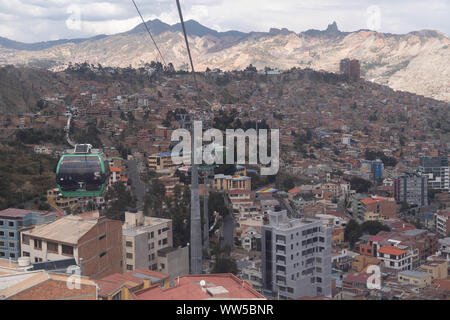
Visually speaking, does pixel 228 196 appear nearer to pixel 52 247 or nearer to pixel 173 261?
pixel 173 261

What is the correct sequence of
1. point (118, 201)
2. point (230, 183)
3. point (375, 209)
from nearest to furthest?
1. point (118, 201)
2. point (375, 209)
3. point (230, 183)

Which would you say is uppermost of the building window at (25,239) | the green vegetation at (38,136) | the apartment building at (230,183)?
the green vegetation at (38,136)

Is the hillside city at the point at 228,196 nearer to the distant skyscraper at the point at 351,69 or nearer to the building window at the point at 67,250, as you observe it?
the building window at the point at 67,250

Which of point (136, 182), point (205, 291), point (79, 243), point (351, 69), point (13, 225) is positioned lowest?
point (136, 182)

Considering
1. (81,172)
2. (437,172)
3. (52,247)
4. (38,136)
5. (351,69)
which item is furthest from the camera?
(351,69)

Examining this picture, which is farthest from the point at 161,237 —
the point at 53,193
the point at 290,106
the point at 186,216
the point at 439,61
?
the point at 439,61

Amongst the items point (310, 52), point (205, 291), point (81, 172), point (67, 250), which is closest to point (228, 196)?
point (67, 250)

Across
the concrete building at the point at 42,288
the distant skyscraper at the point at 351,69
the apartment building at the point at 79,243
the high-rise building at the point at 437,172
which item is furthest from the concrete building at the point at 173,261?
the distant skyscraper at the point at 351,69

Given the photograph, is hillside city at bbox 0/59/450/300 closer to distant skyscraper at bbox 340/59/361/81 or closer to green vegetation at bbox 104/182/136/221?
green vegetation at bbox 104/182/136/221
